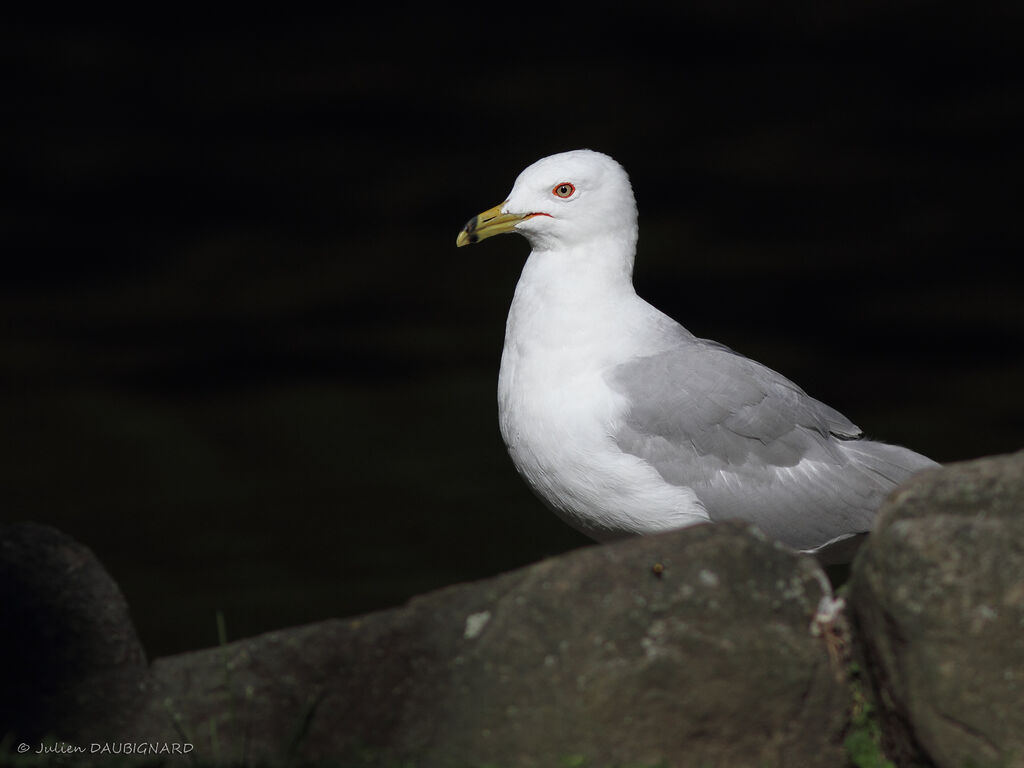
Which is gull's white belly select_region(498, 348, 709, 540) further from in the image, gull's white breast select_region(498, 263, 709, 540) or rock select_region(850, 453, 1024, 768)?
rock select_region(850, 453, 1024, 768)

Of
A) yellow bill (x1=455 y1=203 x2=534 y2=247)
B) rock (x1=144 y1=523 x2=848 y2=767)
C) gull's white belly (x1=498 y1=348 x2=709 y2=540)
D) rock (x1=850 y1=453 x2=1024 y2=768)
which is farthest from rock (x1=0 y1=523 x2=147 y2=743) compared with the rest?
yellow bill (x1=455 y1=203 x2=534 y2=247)

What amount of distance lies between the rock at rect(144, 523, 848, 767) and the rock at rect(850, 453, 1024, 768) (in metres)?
0.20

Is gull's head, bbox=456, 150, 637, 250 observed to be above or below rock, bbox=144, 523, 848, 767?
above

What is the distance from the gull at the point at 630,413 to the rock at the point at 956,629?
1277mm

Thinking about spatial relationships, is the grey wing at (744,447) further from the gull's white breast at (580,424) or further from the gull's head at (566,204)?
the gull's head at (566,204)

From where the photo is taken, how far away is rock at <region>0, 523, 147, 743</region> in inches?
104

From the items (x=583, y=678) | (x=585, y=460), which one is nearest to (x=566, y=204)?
(x=585, y=460)

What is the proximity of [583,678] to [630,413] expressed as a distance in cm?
127

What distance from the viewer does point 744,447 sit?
12.3ft

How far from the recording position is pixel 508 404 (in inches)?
148

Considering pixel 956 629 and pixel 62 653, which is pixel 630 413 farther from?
pixel 62 653

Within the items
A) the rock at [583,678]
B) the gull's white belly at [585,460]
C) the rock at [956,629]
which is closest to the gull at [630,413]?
the gull's white belly at [585,460]

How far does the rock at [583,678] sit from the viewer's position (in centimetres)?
245

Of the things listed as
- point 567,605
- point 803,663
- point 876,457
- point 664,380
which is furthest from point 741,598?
point 876,457
